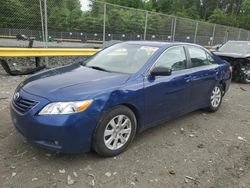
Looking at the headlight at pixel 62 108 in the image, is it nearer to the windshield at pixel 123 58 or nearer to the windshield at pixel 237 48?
the windshield at pixel 123 58

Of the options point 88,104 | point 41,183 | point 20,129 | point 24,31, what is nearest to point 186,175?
point 88,104

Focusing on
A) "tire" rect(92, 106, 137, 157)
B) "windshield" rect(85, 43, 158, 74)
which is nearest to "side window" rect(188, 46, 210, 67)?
"windshield" rect(85, 43, 158, 74)

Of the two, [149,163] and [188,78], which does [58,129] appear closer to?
[149,163]

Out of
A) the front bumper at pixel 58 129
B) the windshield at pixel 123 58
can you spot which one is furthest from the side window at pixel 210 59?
the front bumper at pixel 58 129

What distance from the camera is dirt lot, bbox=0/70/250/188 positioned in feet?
10.1

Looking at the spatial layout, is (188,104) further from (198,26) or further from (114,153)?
(198,26)

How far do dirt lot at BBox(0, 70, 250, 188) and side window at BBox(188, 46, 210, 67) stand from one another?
1.25 meters

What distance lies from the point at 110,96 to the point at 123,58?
3.94ft

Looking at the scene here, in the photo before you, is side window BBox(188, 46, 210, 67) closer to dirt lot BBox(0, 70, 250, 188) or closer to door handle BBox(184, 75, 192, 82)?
door handle BBox(184, 75, 192, 82)

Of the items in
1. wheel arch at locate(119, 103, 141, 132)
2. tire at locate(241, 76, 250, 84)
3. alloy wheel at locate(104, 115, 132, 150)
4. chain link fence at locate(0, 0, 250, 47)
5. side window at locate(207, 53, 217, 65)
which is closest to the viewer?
alloy wheel at locate(104, 115, 132, 150)

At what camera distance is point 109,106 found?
334 centimetres

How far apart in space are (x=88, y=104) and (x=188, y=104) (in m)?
2.26

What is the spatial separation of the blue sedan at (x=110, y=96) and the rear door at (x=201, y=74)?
20 mm

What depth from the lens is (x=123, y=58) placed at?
4.36 m
